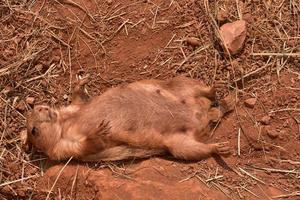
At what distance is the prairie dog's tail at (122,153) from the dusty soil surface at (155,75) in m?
0.09

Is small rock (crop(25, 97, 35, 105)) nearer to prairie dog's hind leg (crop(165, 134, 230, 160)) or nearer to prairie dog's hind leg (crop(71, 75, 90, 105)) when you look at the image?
prairie dog's hind leg (crop(71, 75, 90, 105))

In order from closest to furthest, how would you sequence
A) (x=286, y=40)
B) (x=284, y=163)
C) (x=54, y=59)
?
(x=284, y=163), (x=286, y=40), (x=54, y=59)

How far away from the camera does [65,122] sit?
224 inches

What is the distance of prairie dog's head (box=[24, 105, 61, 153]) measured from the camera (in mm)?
5598

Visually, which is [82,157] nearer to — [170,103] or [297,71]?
[170,103]

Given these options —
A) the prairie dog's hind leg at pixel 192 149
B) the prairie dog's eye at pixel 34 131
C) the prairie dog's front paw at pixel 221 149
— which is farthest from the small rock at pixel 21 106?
the prairie dog's front paw at pixel 221 149

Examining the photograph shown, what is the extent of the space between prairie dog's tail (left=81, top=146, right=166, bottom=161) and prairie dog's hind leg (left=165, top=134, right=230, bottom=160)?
17cm

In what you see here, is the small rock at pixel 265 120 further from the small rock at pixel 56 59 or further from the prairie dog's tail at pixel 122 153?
the small rock at pixel 56 59

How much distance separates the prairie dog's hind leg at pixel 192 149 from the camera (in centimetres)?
537

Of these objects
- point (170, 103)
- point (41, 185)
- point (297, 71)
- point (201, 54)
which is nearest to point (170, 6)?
point (201, 54)

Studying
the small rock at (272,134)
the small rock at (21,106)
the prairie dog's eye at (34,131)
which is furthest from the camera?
the small rock at (21,106)

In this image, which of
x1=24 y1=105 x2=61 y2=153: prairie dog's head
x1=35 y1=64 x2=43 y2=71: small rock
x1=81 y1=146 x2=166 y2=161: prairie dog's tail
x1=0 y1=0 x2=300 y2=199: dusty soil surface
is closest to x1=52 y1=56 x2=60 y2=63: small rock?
x1=0 y1=0 x2=300 y2=199: dusty soil surface

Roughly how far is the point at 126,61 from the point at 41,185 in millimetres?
1561

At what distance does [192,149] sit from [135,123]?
1.98 feet
